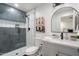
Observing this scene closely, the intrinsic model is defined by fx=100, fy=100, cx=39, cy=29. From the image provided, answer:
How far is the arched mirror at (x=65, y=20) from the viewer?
152 centimetres

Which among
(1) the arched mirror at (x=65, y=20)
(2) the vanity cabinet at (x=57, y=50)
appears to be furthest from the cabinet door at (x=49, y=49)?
(1) the arched mirror at (x=65, y=20)

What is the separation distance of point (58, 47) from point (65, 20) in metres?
0.44

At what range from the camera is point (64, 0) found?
5.09 ft

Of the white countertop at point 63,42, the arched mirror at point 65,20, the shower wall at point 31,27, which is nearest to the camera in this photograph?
the white countertop at point 63,42

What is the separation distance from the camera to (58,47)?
1526mm

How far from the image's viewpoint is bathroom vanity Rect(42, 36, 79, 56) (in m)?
1.41

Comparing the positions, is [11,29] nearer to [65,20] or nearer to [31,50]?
[31,50]

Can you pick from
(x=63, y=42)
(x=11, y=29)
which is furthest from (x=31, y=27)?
(x=63, y=42)

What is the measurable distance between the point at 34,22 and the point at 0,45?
0.65 m

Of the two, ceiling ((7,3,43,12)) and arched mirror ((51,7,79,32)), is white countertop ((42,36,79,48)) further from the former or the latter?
ceiling ((7,3,43,12))

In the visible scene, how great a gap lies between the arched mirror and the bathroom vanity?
0.18 m

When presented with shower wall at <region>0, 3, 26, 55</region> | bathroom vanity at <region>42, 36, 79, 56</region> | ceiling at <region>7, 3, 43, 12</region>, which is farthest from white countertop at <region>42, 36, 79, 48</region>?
ceiling at <region>7, 3, 43, 12</region>

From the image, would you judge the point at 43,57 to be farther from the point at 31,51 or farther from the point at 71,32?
the point at 71,32

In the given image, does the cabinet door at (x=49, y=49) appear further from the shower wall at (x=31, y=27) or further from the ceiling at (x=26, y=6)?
the ceiling at (x=26, y=6)
